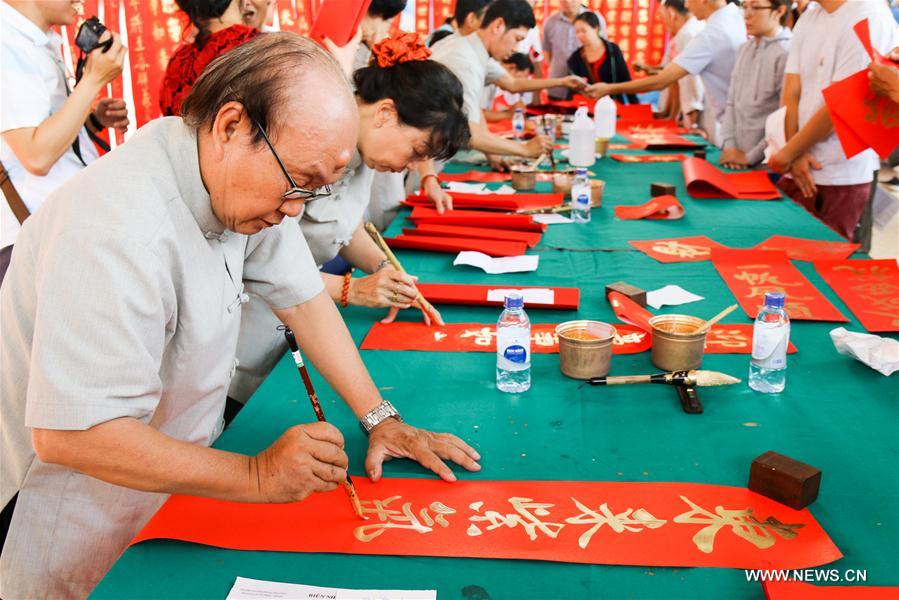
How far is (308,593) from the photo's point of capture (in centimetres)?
95

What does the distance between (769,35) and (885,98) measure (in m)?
1.71

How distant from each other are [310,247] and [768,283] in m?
1.32

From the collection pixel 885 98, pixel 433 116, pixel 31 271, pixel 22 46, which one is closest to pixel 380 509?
pixel 31 271

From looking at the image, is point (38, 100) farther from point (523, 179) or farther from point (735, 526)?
point (735, 526)

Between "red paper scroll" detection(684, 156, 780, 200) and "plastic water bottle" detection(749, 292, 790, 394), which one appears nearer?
"plastic water bottle" detection(749, 292, 790, 394)

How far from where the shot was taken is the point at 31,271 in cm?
111

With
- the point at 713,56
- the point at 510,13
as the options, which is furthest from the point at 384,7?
the point at 713,56

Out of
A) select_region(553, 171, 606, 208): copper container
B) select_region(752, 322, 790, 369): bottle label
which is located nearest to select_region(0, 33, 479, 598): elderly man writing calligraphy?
select_region(752, 322, 790, 369): bottle label

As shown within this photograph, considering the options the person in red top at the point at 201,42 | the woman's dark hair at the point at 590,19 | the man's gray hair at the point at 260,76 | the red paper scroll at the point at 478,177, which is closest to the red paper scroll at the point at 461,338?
the man's gray hair at the point at 260,76

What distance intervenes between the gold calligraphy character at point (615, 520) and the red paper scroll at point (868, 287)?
1.01 meters

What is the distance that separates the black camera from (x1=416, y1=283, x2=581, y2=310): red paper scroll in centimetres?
142

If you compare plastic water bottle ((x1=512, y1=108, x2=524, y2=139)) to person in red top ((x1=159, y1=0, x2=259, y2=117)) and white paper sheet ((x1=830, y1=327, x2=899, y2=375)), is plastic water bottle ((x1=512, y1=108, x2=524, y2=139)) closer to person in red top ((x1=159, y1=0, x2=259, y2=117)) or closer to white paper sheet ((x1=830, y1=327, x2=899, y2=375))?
person in red top ((x1=159, y1=0, x2=259, y2=117))

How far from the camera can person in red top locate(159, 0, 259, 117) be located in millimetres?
2230

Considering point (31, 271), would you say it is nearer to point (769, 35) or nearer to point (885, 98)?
point (885, 98)
